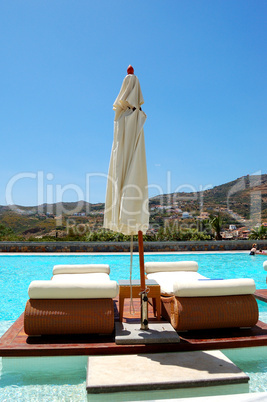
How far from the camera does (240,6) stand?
39.8ft

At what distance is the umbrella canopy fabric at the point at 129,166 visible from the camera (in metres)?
3.57

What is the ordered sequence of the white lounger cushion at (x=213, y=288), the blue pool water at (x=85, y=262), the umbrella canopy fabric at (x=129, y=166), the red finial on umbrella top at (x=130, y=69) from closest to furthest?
the umbrella canopy fabric at (x=129, y=166) < the white lounger cushion at (x=213, y=288) < the red finial on umbrella top at (x=130, y=69) < the blue pool water at (x=85, y=262)

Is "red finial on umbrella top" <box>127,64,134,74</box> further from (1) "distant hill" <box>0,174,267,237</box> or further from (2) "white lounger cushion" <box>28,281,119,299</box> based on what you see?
(1) "distant hill" <box>0,174,267,237</box>

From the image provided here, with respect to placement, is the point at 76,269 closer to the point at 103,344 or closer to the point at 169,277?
the point at 169,277

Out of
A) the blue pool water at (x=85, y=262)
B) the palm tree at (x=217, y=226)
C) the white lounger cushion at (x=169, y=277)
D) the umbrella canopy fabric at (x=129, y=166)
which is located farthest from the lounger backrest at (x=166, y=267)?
the palm tree at (x=217, y=226)

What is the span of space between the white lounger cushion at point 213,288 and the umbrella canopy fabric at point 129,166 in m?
0.76

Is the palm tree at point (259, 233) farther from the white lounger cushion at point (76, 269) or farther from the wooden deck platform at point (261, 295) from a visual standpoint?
the white lounger cushion at point (76, 269)

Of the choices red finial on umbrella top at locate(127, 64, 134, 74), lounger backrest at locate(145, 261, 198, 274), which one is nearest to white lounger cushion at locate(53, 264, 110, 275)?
lounger backrest at locate(145, 261, 198, 274)

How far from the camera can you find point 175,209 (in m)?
30.0

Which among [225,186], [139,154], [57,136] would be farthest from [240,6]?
[225,186]

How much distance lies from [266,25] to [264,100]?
10.9 meters

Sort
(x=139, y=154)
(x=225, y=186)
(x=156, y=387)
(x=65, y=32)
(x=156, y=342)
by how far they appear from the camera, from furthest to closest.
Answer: (x=225, y=186) < (x=65, y=32) < (x=139, y=154) < (x=156, y=342) < (x=156, y=387)

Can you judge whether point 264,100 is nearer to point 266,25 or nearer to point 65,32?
point 266,25

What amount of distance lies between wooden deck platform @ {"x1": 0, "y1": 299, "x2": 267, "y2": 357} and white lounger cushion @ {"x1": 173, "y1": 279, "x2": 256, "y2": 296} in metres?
0.45
